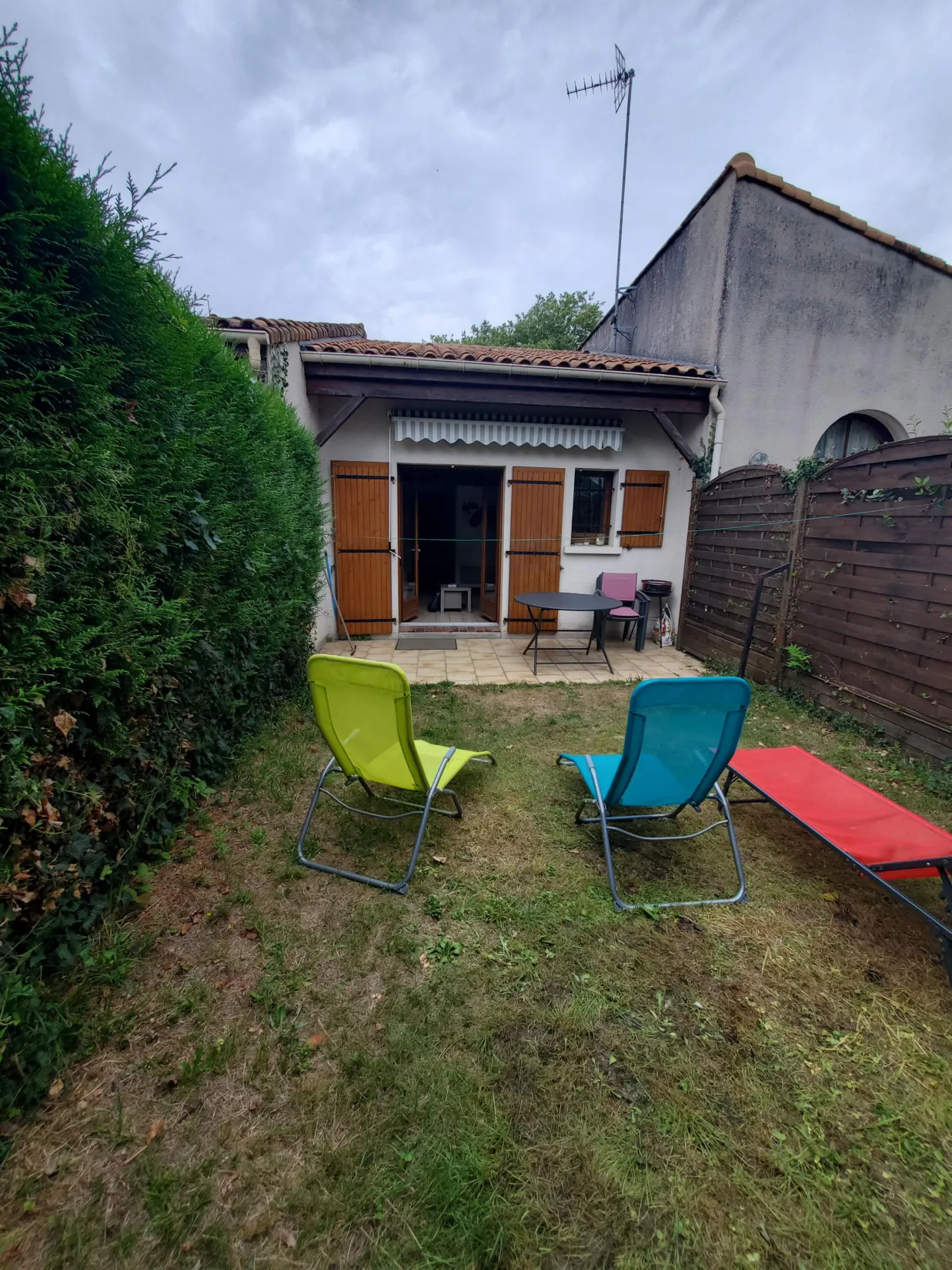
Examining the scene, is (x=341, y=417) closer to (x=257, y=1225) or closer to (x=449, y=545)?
(x=449, y=545)

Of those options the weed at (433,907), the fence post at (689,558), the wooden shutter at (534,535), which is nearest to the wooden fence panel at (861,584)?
the fence post at (689,558)

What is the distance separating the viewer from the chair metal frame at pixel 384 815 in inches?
87.0

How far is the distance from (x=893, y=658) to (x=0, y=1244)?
5089 millimetres

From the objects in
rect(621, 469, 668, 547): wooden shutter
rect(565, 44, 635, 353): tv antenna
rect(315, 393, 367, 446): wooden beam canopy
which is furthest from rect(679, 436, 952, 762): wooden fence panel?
rect(565, 44, 635, 353): tv antenna

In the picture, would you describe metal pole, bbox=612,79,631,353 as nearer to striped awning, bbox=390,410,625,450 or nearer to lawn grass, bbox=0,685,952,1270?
striped awning, bbox=390,410,625,450

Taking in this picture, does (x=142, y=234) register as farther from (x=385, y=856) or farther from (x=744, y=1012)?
(x=744, y=1012)

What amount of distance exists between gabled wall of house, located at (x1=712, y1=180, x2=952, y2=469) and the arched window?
195 millimetres

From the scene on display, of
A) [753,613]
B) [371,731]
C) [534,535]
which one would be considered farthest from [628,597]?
[371,731]

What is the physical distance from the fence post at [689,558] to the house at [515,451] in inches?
13.0

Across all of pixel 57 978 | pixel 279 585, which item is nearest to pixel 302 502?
pixel 279 585

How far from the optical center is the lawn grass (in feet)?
3.71

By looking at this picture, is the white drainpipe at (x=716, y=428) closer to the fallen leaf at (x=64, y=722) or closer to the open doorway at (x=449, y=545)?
the open doorway at (x=449, y=545)

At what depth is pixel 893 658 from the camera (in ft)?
12.3

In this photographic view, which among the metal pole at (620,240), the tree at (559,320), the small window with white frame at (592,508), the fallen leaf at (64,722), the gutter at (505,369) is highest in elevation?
the tree at (559,320)
